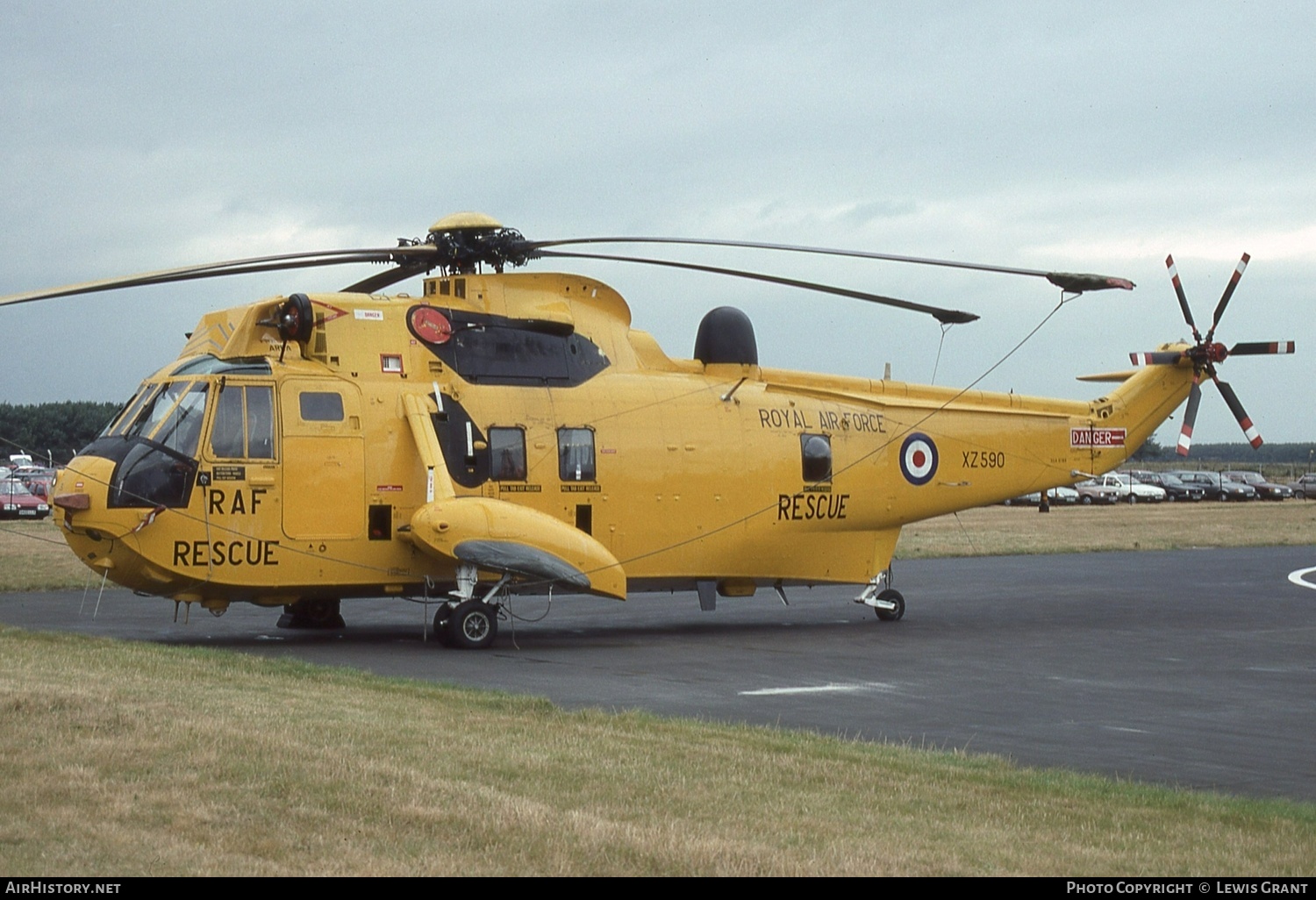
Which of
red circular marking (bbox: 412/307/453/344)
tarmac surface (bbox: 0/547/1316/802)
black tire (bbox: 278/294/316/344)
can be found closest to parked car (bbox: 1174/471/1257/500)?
tarmac surface (bbox: 0/547/1316/802)

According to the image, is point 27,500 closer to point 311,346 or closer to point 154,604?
point 154,604

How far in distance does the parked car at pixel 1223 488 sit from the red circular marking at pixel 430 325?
256ft

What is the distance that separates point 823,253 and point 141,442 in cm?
838

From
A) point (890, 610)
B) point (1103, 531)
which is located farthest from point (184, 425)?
point (1103, 531)

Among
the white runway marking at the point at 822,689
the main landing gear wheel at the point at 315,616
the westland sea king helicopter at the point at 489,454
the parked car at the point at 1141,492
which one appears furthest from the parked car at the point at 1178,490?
the white runway marking at the point at 822,689

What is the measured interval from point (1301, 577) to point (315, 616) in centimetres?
2133

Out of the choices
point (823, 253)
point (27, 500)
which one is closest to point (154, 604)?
point (823, 253)

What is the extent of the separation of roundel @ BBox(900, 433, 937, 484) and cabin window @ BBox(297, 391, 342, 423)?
353 inches

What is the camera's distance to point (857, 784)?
28.7 ft

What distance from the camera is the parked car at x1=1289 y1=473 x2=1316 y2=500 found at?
88250mm

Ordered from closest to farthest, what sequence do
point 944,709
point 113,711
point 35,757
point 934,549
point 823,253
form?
point 35,757, point 113,711, point 944,709, point 823,253, point 934,549

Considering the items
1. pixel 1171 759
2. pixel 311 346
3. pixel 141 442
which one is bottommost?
pixel 1171 759

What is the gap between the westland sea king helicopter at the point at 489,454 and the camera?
57.4ft

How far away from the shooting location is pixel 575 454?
1969 cm
